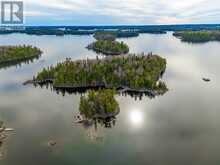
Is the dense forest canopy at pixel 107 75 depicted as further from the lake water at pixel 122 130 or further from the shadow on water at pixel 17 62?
the shadow on water at pixel 17 62

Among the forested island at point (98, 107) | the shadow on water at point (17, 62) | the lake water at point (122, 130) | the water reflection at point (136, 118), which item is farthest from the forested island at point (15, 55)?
the water reflection at point (136, 118)

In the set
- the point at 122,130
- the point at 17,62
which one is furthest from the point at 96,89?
the point at 17,62

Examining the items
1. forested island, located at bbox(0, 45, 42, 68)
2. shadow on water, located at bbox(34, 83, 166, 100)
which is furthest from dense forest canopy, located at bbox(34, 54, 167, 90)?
forested island, located at bbox(0, 45, 42, 68)

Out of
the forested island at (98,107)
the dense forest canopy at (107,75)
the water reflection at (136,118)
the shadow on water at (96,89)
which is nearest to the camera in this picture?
the water reflection at (136,118)

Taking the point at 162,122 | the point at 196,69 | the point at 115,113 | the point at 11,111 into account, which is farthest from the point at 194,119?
the point at 196,69

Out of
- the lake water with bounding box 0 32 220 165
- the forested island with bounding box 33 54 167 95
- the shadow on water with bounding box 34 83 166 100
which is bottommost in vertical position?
the lake water with bounding box 0 32 220 165

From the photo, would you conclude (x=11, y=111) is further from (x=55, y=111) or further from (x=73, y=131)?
(x=73, y=131)

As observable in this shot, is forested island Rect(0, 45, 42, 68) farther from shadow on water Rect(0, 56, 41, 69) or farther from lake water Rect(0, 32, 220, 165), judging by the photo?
lake water Rect(0, 32, 220, 165)

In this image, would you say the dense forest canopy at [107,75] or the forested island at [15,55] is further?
the forested island at [15,55]

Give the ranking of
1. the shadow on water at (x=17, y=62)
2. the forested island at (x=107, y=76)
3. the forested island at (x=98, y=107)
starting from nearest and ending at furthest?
the forested island at (x=98, y=107) < the forested island at (x=107, y=76) < the shadow on water at (x=17, y=62)
